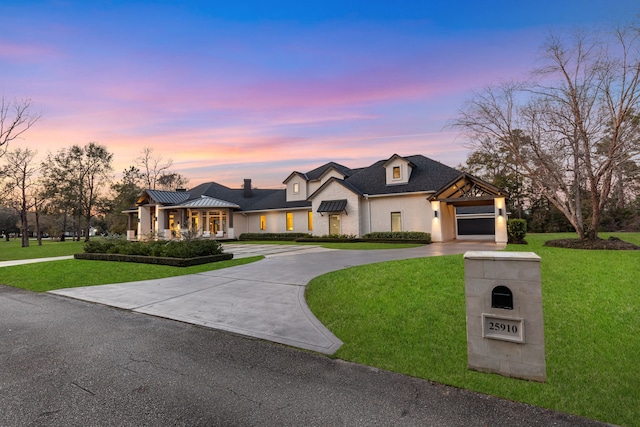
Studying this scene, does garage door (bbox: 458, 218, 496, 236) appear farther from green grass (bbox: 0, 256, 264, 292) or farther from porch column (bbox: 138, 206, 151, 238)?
porch column (bbox: 138, 206, 151, 238)

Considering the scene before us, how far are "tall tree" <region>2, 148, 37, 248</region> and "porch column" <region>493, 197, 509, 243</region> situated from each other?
45179mm

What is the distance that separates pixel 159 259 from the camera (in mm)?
13164

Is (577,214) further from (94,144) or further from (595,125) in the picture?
(94,144)

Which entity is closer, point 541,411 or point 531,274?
point 541,411

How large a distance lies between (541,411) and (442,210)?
65.7ft

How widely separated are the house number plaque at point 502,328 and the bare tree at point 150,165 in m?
52.4

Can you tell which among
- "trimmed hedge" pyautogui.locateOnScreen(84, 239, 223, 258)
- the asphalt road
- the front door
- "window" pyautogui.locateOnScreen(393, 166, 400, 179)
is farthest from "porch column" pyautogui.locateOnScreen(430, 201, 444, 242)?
the asphalt road

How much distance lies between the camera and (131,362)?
409cm

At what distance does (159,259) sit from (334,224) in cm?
1517

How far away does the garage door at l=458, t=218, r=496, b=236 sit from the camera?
30.1 metres

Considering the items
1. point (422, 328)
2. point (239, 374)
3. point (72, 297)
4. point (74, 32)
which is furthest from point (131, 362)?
point (74, 32)

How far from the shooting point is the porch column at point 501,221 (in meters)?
18.5

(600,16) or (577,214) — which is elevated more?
(600,16)

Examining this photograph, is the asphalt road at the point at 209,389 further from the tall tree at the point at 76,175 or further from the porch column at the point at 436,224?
the tall tree at the point at 76,175
